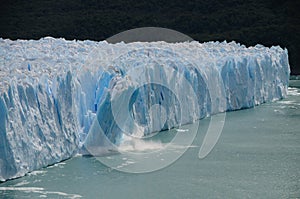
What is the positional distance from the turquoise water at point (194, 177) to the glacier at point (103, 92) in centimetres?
26

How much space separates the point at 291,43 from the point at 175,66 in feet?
45.9

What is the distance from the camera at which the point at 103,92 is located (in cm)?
675

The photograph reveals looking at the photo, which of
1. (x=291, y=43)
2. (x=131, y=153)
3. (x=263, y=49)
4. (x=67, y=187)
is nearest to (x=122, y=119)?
(x=131, y=153)

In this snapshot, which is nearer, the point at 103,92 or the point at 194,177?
the point at 194,177

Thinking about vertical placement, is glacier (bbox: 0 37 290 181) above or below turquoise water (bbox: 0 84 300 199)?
above

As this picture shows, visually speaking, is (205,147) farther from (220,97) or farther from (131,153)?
(220,97)

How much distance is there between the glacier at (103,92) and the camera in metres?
5.52

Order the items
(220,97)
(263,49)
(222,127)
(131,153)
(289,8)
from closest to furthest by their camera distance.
A: (131,153) < (222,127) < (220,97) < (263,49) < (289,8)

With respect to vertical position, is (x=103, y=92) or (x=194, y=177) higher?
(x=103, y=92)

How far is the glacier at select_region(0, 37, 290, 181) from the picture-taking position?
552cm

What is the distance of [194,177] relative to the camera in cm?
571

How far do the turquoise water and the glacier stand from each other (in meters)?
0.26

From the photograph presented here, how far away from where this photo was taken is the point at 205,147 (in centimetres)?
703

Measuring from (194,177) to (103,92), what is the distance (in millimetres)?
1634
